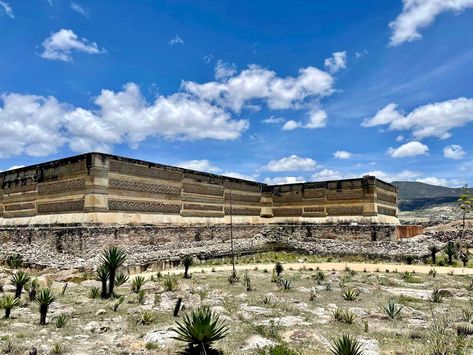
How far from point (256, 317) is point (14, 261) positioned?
54.4 ft

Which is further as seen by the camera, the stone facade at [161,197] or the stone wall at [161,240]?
the stone facade at [161,197]

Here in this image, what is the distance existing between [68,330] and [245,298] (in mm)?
6378

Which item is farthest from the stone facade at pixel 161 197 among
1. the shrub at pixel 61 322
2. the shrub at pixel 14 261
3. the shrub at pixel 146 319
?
the shrub at pixel 146 319

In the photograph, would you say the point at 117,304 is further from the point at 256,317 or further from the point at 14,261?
the point at 14,261

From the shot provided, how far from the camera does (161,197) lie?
28750 millimetres

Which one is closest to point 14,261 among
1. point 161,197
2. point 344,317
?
point 161,197

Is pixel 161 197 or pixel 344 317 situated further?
pixel 161 197

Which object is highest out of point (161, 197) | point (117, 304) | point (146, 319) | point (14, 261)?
point (161, 197)

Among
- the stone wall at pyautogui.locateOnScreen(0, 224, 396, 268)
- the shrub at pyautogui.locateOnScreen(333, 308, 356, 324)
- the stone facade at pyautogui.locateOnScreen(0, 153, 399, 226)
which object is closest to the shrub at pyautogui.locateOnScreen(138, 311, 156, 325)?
→ the shrub at pyautogui.locateOnScreen(333, 308, 356, 324)

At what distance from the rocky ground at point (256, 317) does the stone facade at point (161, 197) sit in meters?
7.20

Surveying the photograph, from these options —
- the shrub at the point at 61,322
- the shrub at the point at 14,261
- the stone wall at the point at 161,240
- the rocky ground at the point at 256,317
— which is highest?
the stone wall at the point at 161,240

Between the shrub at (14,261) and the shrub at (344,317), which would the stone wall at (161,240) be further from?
the shrub at (344,317)

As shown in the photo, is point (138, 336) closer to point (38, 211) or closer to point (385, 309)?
point (385, 309)

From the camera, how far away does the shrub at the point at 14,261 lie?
70.6 ft
